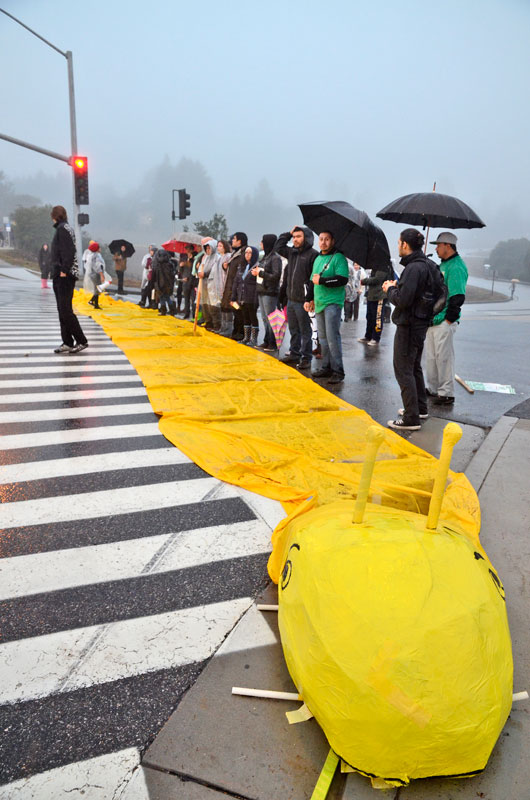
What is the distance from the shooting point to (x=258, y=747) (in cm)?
201

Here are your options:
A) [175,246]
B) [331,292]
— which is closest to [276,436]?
[331,292]

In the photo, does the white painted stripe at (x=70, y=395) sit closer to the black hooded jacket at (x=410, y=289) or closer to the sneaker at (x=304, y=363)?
the sneaker at (x=304, y=363)

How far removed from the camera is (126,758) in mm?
1980

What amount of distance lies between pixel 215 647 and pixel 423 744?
111 cm

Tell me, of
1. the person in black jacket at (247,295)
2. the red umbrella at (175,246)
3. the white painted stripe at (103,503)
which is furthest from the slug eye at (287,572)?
the red umbrella at (175,246)

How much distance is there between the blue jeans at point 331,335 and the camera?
25.2ft

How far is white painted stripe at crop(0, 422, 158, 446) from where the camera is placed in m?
5.30

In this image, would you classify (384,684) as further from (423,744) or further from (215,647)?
(215,647)

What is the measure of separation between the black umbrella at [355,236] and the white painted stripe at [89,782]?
21.3 feet

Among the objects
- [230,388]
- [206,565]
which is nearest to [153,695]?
[206,565]

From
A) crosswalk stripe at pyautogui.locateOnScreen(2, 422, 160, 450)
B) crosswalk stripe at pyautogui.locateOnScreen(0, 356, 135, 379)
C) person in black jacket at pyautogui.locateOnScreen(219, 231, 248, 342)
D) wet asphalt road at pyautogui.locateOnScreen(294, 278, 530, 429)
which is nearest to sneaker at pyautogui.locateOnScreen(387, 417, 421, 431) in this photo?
wet asphalt road at pyautogui.locateOnScreen(294, 278, 530, 429)

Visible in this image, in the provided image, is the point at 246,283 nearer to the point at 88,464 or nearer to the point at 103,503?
the point at 88,464

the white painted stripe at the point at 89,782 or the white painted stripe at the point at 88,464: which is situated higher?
the white painted stripe at the point at 88,464

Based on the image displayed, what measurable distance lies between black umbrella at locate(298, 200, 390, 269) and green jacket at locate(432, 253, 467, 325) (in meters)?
0.94
